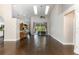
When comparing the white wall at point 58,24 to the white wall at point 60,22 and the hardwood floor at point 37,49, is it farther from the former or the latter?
the hardwood floor at point 37,49

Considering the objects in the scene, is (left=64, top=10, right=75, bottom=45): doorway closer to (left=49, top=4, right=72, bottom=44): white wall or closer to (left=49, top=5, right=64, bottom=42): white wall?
Answer: (left=49, top=4, right=72, bottom=44): white wall

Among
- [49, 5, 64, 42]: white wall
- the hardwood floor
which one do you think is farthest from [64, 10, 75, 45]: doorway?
the hardwood floor

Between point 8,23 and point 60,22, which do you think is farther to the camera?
point 8,23

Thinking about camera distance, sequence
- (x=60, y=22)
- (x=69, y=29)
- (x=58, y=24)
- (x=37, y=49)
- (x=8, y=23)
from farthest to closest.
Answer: (x=8, y=23) < (x=58, y=24) < (x=60, y=22) < (x=69, y=29) < (x=37, y=49)

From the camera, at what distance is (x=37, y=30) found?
75.6ft

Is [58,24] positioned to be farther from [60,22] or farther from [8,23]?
[8,23]

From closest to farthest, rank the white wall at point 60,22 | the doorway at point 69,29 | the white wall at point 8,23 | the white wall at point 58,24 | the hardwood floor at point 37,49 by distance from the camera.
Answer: the hardwood floor at point 37,49 → the doorway at point 69,29 → the white wall at point 60,22 → the white wall at point 58,24 → the white wall at point 8,23

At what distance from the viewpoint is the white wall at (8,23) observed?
1207 centimetres

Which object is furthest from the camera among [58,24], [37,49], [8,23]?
[8,23]

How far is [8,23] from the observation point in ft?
40.1

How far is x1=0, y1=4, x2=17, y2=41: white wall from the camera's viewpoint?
12070mm

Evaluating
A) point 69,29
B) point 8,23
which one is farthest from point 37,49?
point 8,23

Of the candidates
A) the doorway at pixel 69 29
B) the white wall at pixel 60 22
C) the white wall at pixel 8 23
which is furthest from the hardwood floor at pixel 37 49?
the white wall at pixel 8 23
